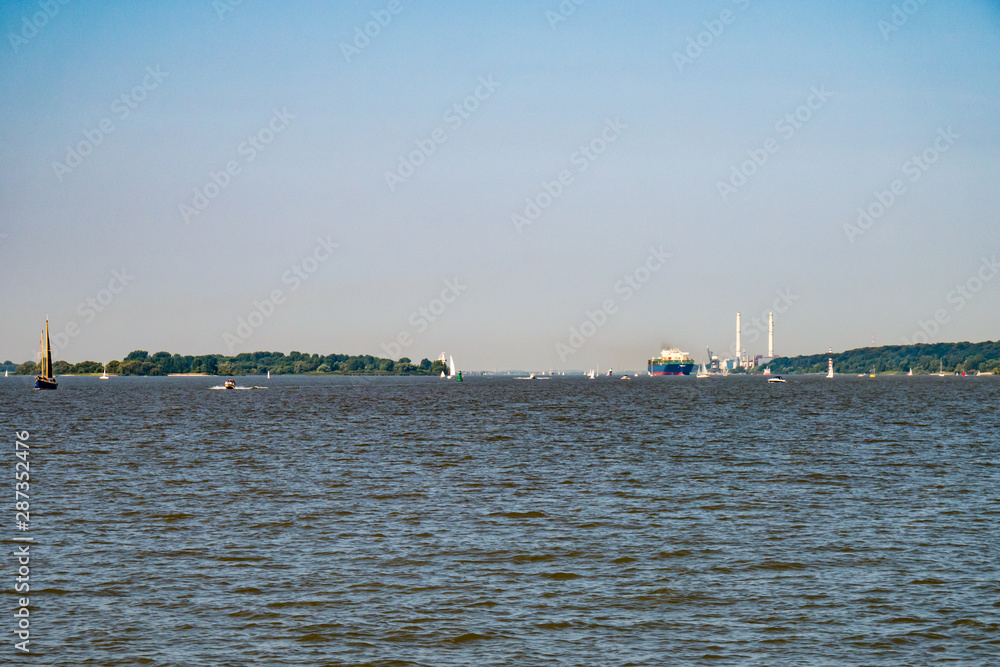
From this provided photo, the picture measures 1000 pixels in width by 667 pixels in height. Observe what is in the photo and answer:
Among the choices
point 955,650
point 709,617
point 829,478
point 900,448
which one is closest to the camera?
point 955,650

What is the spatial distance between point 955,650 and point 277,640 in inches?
513

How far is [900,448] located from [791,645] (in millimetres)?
45467

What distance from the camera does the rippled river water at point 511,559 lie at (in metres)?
18.5

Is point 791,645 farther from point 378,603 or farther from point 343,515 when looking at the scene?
point 343,515

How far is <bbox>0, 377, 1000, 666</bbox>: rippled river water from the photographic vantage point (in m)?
18.5

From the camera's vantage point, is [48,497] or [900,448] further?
[900,448]

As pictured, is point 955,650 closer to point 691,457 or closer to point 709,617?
point 709,617

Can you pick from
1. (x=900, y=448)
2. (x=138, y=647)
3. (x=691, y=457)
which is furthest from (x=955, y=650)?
(x=900, y=448)

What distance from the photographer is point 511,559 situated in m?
25.7

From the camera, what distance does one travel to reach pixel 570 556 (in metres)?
26.1

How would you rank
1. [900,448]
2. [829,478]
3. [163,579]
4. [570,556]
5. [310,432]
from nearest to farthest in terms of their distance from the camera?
1. [163,579]
2. [570,556]
3. [829,478]
4. [900,448]
5. [310,432]

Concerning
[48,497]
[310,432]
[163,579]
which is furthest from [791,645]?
[310,432]

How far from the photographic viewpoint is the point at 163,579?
23.3m

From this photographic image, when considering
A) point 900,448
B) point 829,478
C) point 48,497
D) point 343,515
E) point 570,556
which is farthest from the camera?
point 900,448
